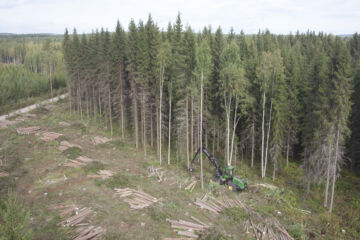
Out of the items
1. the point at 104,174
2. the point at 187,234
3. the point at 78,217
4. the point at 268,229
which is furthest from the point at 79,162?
the point at 268,229

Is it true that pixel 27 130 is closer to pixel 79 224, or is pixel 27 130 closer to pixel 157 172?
pixel 157 172

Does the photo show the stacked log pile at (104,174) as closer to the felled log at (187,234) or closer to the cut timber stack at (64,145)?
the cut timber stack at (64,145)

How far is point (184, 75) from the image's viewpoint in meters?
25.5

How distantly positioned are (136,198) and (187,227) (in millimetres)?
5427

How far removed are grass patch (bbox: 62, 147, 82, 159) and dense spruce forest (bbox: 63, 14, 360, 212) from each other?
769 centimetres

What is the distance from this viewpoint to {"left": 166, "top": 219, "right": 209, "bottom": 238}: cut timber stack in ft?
49.2

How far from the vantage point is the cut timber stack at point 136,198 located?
18.5 m

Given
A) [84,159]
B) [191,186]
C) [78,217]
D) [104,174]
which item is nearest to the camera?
[78,217]

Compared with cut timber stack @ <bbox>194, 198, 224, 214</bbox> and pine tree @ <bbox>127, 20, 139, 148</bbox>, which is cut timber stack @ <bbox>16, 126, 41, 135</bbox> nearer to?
pine tree @ <bbox>127, 20, 139, 148</bbox>

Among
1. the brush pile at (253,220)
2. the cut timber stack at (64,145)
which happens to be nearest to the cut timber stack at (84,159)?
the cut timber stack at (64,145)

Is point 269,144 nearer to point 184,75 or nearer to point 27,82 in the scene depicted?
point 184,75

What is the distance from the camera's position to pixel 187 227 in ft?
51.4

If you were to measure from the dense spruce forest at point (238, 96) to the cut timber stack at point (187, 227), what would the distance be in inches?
328

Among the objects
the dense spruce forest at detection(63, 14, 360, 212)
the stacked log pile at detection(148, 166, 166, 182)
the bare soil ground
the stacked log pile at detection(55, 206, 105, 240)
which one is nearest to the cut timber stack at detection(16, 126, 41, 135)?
the bare soil ground
